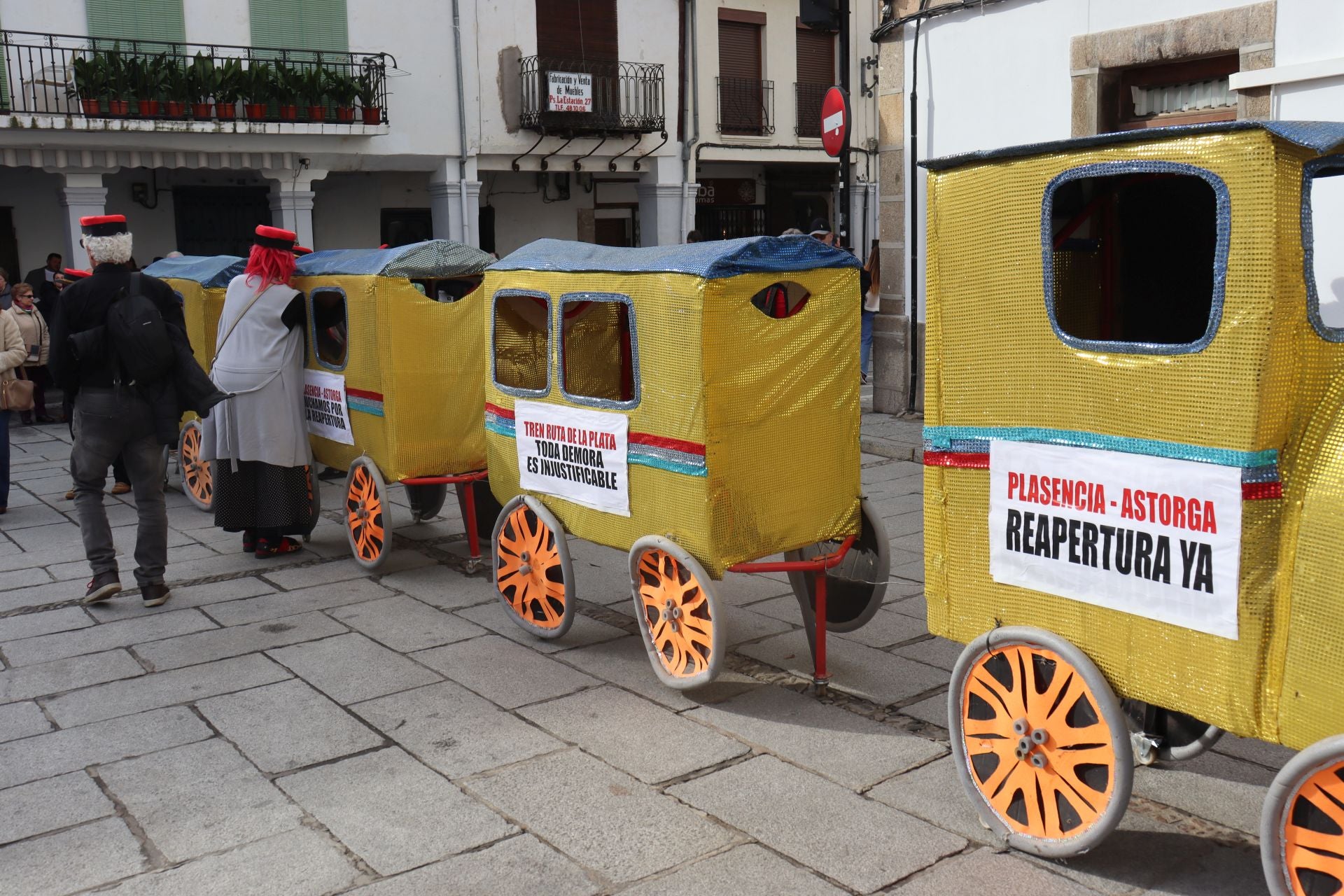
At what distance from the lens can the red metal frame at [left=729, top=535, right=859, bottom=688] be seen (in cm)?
463

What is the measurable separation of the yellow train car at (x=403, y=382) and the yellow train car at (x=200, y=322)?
176cm

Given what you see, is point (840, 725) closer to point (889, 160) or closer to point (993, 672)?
point (993, 672)

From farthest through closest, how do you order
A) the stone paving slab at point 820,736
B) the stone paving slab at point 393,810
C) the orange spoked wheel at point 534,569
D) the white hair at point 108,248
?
the white hair at point 108,248, the orange spoked wheel at point 534,569, the stone paving slab at point 820,736, the stone paving slab at point 393,810

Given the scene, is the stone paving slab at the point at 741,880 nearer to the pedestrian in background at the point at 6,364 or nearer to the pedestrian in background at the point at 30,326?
the pedestrian in background at the point at 6,364

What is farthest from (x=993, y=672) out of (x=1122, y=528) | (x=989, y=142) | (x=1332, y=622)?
→ (x=989, y=142)

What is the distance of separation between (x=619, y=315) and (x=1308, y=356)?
3462mm

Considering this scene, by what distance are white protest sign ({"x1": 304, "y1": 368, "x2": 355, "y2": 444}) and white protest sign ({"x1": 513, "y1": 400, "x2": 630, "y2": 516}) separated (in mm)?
1715

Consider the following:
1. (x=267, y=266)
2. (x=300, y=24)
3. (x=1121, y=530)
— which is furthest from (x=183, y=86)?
(x=1121, y=530)

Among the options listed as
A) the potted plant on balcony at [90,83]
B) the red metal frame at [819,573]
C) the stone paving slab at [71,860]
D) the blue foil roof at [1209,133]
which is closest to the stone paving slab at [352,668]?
the stone paving slab at [71,860]

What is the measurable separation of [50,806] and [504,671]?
1742 mm

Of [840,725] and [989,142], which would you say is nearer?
[840,725]

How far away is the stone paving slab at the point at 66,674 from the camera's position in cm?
496

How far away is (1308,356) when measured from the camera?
287cm

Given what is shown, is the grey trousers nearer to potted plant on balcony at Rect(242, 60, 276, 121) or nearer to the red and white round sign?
the red and white round sign
